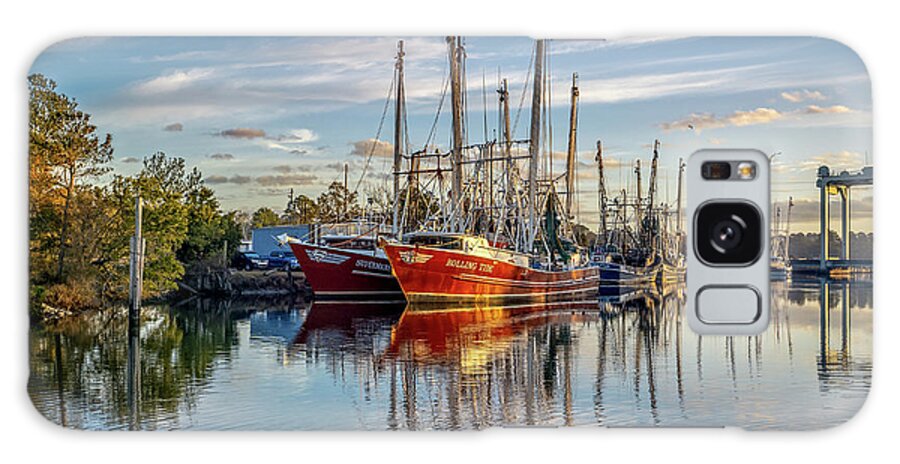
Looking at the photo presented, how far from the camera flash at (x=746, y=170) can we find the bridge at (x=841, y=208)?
1.69 feet

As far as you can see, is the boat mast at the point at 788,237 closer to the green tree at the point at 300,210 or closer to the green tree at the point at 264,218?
the green tree at the point at 300,210

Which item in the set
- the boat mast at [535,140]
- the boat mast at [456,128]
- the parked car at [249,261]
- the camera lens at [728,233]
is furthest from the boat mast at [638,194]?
the parked car at [249,261]

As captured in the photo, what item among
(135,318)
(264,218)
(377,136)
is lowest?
(135,318)

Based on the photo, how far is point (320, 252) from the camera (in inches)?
411

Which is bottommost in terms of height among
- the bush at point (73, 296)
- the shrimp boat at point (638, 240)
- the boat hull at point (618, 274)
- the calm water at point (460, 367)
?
the calm water at point (460, 367)

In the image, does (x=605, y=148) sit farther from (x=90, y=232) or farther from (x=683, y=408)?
(x=90, y=232)

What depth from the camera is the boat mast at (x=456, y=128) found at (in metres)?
8.94

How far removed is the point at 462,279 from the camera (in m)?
11.1

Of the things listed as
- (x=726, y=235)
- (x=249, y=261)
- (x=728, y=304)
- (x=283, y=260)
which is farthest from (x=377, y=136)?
(x=728, y=304)

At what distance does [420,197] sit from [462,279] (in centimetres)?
89

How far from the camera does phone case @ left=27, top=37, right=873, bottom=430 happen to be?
8.63 metres

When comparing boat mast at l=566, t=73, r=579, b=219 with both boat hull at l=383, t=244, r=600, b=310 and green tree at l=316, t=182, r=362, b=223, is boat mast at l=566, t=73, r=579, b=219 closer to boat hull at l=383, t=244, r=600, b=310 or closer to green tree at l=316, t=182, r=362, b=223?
boat hull at l=383, t=244, r=600, b=310

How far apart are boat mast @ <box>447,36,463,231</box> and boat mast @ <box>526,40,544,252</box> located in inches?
22.0

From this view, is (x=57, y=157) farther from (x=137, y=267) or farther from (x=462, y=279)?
(x=462, y=279)
